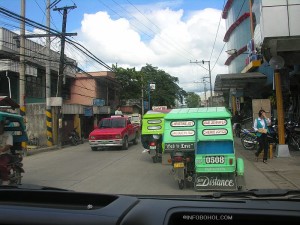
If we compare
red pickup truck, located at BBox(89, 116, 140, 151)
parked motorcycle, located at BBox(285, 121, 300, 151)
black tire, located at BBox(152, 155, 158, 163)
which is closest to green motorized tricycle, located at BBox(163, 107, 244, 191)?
black tire, located at BBox(152, 155, 158, 163)

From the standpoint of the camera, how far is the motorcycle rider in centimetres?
979

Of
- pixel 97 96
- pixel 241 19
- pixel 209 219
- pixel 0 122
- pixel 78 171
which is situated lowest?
pixel 78 171

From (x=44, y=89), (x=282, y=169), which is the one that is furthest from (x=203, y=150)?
(x=44, y=89)

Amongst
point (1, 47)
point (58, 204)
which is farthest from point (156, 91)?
point (58, 204)

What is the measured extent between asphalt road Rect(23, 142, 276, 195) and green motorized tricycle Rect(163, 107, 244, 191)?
1.67ft

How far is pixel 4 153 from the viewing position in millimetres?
9945

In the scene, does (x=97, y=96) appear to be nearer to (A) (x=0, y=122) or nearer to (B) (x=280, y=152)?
(B) (x=280, y=152)

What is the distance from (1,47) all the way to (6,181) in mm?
18339

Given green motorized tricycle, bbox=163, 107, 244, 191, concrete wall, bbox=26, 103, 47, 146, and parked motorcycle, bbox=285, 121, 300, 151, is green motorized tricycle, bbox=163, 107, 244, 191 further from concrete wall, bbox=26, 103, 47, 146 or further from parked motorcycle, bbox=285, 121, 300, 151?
concrete wall, bbox=26, 103, 47, 146

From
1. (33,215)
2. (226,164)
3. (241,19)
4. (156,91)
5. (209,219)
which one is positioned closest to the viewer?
(33,215)

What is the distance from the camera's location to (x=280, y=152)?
16156 millimetres

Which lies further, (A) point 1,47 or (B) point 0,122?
(A) point 1,47

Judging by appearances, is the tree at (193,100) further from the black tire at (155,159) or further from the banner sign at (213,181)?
the banner sign at (213,181)

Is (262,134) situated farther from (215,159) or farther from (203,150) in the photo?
(215,159)
